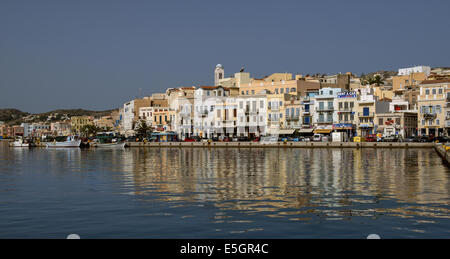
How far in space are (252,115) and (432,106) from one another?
111 ft

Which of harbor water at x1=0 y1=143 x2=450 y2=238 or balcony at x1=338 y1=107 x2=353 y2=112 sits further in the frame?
balcony at x1=338 y1=107 x2=353 y2=112

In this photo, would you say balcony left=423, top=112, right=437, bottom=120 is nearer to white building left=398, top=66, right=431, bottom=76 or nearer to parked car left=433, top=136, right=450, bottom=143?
parked car left=433, top=136, right=450, bottom=143

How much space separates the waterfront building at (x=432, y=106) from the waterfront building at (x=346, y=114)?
1078cm

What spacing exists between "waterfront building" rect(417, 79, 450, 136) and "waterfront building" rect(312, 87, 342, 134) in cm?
1454

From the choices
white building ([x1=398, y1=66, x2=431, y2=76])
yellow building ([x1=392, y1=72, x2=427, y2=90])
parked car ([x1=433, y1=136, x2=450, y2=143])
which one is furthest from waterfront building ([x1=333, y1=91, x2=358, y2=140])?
white building ([x1=398, y1=66, x2=431, y2=76])

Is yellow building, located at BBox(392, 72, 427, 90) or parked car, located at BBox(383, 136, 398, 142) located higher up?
yellow building, located at BBox(392, 72, 427, 90)

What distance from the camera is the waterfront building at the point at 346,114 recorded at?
90.8m

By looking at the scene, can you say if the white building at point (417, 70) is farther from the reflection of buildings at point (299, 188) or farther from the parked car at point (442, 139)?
the reflection of buildings at point (299, 188)

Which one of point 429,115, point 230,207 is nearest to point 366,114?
point 429,115

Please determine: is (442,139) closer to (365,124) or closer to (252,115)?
(365,124)

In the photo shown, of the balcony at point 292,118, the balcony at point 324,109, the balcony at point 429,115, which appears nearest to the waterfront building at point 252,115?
the balcony at point 292,118

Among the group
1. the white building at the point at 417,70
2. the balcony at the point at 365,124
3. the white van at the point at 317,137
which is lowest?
the white van at the point at 317,137

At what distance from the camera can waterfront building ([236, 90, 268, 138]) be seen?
102 meters
